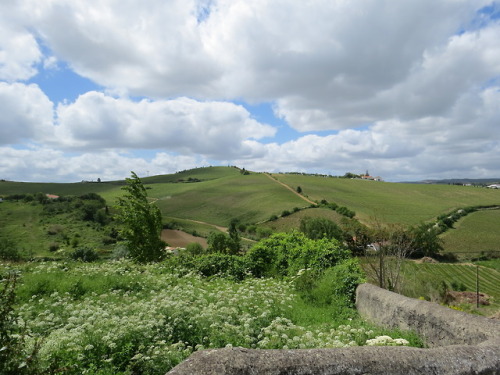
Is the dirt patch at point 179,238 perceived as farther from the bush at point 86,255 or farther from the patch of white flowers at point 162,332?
the patch of white flowers at point 162,332

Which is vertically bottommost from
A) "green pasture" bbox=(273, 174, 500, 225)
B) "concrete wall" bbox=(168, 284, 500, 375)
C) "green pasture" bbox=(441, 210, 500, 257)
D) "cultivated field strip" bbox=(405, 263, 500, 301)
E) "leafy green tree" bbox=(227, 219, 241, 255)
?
"cultivated field strip" bbox=(405, 263, 500, 301)

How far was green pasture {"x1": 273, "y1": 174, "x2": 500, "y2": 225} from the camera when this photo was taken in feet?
283

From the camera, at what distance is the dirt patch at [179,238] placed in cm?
5908

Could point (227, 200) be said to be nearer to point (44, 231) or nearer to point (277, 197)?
point (277, 197)

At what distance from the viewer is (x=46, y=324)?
7051 mm

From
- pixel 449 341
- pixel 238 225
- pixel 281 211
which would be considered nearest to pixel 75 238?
pixel 238 225

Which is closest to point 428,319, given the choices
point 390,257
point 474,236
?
point 390,257

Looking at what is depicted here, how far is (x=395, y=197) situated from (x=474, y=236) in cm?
3368

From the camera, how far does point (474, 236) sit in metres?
73.8

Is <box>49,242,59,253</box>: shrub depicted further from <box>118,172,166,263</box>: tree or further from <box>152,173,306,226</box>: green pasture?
<box>118,172,166,263</box>: tree

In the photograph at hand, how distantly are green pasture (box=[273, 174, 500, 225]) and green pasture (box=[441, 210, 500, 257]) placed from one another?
6891 mm

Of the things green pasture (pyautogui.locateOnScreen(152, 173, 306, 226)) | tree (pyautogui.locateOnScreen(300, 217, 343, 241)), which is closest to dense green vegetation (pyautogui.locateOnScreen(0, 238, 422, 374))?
tree (pyautogui.locateOnScreen(300, 217, 343, 241))

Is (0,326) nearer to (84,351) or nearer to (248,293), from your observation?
(84,351)

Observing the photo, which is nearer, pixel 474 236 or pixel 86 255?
pixel 86 255
